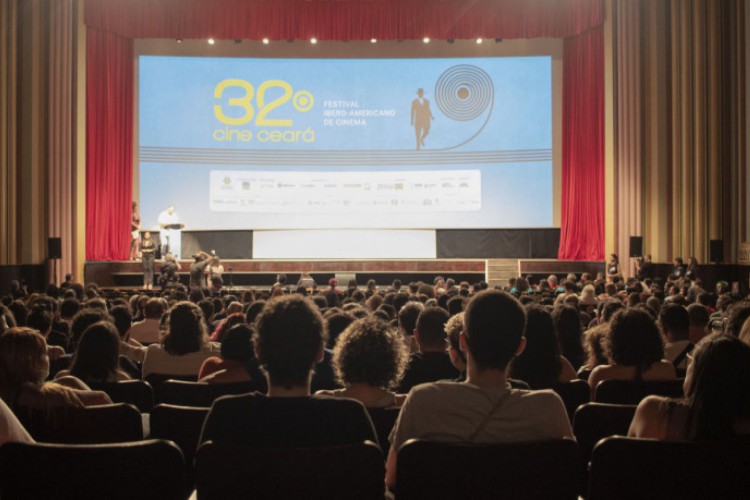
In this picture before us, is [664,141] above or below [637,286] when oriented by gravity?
above

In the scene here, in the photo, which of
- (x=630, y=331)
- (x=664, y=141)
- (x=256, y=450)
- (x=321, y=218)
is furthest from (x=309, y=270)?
(x=256, y=450)

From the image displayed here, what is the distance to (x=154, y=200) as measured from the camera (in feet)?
53.5

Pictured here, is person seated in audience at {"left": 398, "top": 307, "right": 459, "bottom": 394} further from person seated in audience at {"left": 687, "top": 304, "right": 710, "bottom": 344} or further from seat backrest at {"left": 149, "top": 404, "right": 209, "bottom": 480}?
person seated in audience at {"left": 687, "top": 304, "right": 710, "bottom": 344}

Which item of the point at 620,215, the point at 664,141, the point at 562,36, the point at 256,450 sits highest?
the point at 562,36

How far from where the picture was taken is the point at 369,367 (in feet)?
9.00

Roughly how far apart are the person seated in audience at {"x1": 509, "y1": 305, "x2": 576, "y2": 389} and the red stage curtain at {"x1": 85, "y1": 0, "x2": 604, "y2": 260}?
1305 cm

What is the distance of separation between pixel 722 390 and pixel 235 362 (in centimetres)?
212

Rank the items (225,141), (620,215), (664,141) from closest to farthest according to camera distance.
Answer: (664,141) < (620,215) < (225,141)

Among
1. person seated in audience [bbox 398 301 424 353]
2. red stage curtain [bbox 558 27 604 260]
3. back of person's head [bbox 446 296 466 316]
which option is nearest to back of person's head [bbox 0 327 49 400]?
person seated in audience [bbox 398 301 424 353]

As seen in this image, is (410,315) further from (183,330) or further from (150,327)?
(150,327)

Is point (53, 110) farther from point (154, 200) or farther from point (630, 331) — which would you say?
point (630, 331)

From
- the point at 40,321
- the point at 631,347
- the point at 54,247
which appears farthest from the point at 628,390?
the point at 54,247

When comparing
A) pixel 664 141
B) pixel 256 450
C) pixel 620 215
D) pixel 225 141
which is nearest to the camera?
pixel 256 450

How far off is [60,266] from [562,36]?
11009mm
